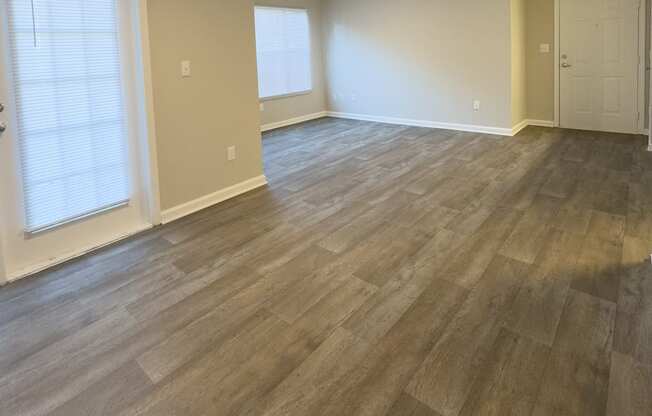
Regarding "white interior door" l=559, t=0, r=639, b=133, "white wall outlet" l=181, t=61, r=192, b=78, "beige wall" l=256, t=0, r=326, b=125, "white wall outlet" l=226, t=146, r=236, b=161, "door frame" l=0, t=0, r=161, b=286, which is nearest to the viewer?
"door frame" l=0, t=0, r=161, b=286

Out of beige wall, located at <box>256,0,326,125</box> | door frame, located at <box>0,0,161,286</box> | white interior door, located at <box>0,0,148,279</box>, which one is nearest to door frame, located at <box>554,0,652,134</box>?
beige wall, located at <box>256,0,326,125</box>

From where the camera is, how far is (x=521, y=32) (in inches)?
249

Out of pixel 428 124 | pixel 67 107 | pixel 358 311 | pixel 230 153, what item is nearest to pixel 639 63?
pixel 428 124

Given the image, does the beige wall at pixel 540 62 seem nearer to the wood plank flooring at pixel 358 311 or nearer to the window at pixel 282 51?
the wood plank flooring at pixel 358 311

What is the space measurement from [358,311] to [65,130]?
2122mm

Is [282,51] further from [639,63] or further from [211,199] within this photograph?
[639,63]

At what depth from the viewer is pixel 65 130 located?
2.86m

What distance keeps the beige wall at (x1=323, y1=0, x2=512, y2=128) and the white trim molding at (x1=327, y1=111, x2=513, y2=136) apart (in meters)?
0.06

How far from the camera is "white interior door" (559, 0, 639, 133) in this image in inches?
230

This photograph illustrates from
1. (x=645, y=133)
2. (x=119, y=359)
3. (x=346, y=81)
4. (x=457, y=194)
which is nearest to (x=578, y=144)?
(x=645, y=133)

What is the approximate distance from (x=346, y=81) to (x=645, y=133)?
4375 millimetres

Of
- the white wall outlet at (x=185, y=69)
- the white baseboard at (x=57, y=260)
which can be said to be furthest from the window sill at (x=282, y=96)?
the white baseboard at (x=57, y=260)

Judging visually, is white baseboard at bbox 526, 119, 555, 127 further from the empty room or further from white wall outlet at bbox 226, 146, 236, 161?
white wall outlet at bbox 226, 146, 236, 161

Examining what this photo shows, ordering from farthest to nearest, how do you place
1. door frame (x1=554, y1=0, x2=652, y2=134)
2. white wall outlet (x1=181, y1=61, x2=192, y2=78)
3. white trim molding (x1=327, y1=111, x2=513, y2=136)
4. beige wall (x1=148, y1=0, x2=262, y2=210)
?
white trim molding (x1=327, y1=111, x2=513, y2=136) → door frame (x1=554, y1=0, x2=652, y2=134) → white wall outlet (x1=181, y1=61, x2=192, y2=78) → beige wall (x1=148, y1=0, x2=262, y2=210)
